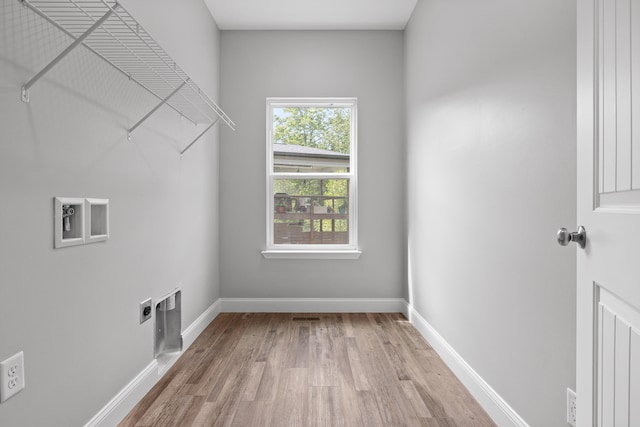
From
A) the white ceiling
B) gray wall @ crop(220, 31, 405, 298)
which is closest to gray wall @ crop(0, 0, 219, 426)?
the white ceiling

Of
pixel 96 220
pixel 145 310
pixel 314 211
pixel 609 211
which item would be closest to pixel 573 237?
pixel 609 211

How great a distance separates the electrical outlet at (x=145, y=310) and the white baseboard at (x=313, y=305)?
1.51 meters

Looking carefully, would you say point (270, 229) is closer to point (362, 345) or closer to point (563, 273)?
point (362, 345)

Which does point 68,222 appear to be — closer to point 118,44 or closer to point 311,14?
point 118,44

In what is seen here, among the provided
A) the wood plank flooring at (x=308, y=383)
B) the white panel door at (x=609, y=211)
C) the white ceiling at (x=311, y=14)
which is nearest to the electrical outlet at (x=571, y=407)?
the white panel door at (x=609, y=211)

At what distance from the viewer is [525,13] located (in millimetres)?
1524

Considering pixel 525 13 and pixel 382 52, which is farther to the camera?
pixel 382 52

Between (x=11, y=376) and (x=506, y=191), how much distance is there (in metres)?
1.90

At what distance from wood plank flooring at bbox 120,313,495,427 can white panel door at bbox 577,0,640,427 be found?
102cm

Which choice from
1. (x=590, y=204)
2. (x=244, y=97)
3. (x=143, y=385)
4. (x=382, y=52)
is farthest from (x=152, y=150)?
(x=382, y=52)

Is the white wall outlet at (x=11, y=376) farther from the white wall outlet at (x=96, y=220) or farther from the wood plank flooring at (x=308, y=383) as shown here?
the wood plank flooring at (x=308, y=383)

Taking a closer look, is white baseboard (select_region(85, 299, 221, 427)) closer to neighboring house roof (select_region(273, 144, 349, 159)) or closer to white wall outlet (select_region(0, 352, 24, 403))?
white wall outlet (select_region(0, 352, 24, 403))

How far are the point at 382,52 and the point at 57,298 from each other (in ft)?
10.6

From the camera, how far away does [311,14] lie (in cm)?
331
